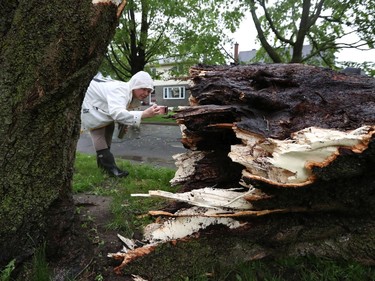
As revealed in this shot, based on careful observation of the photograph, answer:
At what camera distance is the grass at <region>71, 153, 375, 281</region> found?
2.17 m

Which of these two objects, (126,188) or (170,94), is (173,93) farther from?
(126,188)

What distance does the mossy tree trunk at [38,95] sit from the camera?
6.26 ft

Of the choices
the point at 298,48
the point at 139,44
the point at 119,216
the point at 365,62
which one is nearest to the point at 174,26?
the point at 139,44

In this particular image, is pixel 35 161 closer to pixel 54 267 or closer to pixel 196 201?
pixel 54 267

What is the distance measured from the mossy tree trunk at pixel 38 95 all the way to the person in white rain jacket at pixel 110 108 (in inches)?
88.6

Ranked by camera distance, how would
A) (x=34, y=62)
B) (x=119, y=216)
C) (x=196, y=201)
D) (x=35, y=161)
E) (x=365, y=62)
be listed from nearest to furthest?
(x=34, y=62) → (x=35, y=161) → (x=196, y=201) → (x=119, y=216) → (x=365, y=62)

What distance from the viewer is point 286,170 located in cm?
183

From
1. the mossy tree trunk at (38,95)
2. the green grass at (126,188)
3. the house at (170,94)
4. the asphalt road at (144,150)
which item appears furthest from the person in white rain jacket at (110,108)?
the house at (170,94)

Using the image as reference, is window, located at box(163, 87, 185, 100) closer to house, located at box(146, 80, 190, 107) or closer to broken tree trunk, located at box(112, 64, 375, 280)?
house, located at box(146, 80, 190, 107)

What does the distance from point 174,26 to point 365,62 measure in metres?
10.5

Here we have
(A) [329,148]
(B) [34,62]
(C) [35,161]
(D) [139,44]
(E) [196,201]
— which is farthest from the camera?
(D) [139,44]

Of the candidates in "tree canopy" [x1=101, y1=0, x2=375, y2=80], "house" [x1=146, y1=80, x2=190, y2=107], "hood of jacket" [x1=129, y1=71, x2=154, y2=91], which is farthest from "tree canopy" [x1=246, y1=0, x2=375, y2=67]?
"house" [x1=146, y1=80, x2=190, y2=107]

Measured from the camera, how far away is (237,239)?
7.48ft

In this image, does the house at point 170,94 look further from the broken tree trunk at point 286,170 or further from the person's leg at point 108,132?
the broken tree trunk at point 286,170
